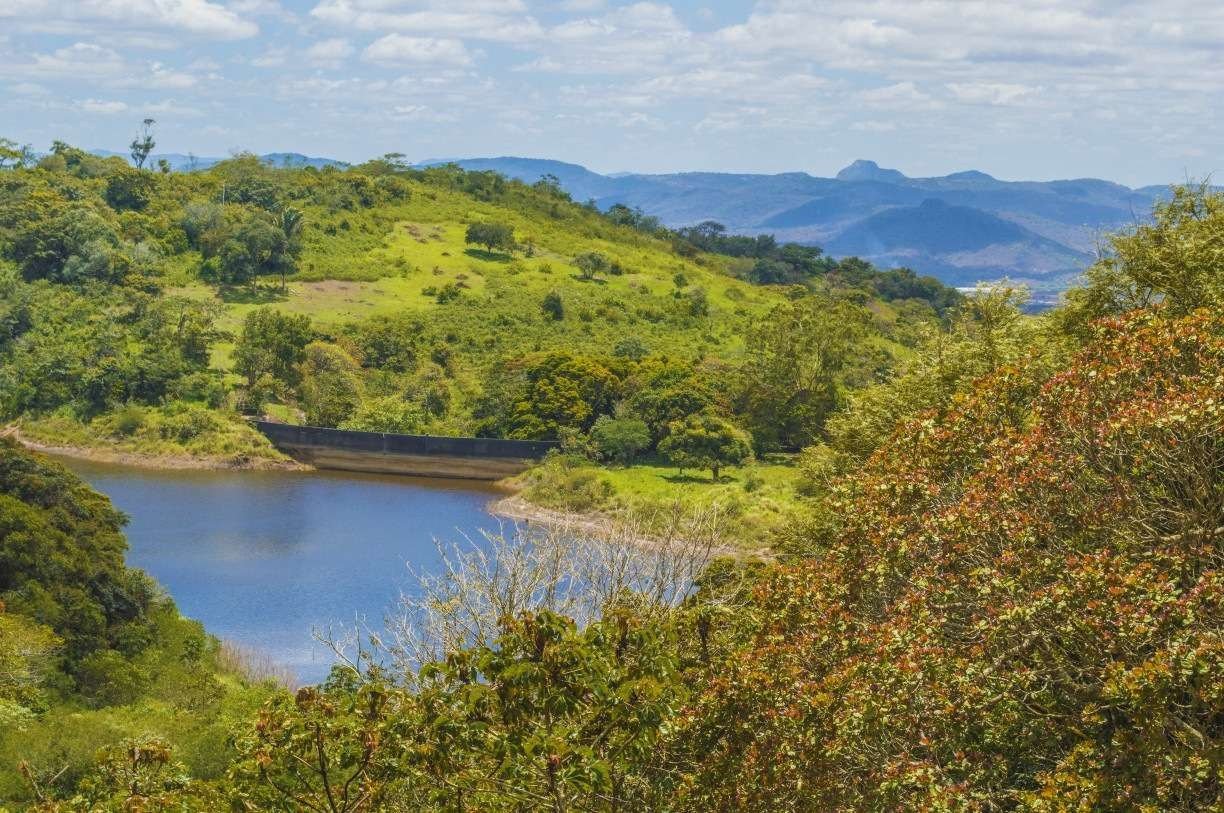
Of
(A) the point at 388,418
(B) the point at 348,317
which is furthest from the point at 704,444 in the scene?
(B) the point at 348,317

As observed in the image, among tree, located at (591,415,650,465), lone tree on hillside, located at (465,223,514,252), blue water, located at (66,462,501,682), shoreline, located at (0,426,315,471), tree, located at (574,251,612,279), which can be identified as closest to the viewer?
blue water, located at (66,462,501,682)

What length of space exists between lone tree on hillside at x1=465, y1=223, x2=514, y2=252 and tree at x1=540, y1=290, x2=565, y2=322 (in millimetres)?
10609

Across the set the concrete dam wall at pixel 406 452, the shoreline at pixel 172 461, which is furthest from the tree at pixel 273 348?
the shoreline at pixel 172 461

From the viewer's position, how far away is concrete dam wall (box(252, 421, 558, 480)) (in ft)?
170

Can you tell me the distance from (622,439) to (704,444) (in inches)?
127

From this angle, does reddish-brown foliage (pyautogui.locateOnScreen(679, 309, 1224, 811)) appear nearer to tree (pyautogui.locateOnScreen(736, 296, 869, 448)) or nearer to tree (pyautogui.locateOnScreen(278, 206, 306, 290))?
tree (pyautogui.locateOnScreen(736, 296, 869, 448))

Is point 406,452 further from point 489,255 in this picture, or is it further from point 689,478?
point 489,255

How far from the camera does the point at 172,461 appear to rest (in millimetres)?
52688

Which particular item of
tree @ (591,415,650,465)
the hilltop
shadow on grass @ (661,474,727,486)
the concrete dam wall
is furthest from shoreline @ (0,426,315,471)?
shadow on grass @ (661,474,727,486)

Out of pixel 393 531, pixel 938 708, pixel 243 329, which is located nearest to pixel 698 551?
pixel 938 708

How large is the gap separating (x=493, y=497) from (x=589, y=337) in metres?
18.9

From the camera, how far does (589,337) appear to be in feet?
218

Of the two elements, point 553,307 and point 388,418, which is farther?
point 553,307

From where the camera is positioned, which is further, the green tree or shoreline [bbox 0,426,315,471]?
the green tree
